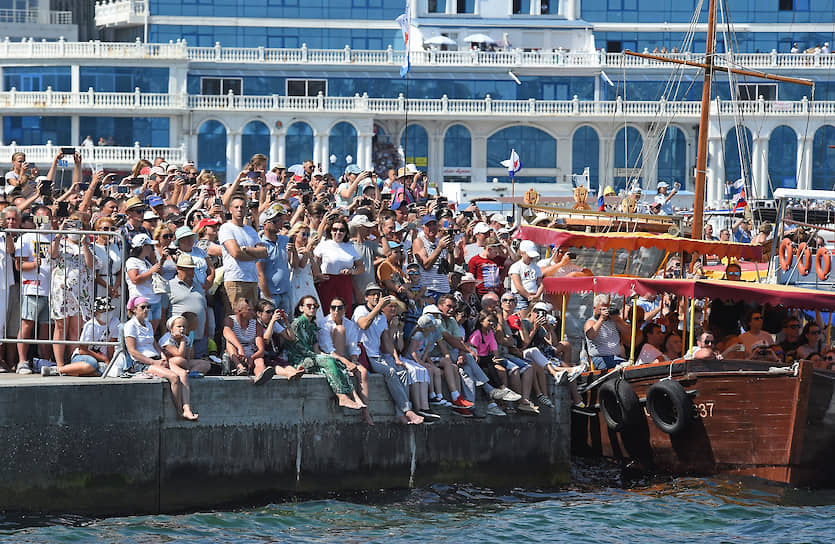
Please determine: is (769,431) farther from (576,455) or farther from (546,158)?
(546,158)

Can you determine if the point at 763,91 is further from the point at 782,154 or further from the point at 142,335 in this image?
the point at 142,335

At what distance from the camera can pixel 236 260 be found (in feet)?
56.9

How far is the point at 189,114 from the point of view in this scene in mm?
69562

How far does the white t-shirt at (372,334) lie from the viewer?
59.2 feet

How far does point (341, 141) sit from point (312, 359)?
176 feet

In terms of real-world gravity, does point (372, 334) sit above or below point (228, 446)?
above

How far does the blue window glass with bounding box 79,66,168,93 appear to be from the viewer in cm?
6856

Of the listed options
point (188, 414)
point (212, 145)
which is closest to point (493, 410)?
point (188, 414)

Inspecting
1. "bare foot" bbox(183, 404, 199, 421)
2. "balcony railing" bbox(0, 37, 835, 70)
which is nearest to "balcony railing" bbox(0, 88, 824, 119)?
"balcony railing" bbox(0, 37, 835, 70)

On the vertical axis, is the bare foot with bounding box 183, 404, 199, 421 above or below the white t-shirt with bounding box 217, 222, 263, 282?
below

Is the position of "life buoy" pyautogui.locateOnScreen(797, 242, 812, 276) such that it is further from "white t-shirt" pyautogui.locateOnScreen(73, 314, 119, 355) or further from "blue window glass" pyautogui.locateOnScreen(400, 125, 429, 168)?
"blue window glass" pyautogui.locateOnScreen(400, 125, 429, 168)

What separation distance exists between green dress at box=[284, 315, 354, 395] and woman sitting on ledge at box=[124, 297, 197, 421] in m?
1.36

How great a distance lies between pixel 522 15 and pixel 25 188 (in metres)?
56.3

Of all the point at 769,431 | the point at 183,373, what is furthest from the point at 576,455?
the point at 183,373
